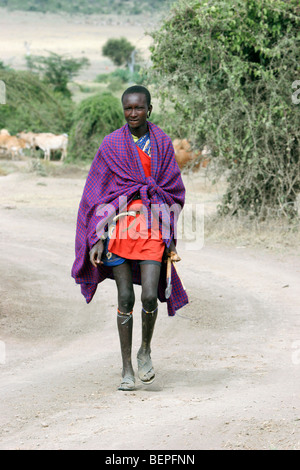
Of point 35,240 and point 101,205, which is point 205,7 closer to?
point 35,240

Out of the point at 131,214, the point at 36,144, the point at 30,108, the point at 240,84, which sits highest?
the point at 240,84

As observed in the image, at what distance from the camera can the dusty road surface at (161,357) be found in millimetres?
3637

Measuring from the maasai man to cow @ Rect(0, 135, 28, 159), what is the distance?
47.9 feet

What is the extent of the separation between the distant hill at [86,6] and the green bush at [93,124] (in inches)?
2022

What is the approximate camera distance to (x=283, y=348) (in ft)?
18.8

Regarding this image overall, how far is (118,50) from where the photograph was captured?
50.5m

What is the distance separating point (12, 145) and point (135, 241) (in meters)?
14.9

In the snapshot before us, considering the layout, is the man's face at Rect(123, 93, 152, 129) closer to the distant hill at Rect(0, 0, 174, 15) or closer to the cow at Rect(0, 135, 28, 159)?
the cow at Rect(0, 135, 28, 159)

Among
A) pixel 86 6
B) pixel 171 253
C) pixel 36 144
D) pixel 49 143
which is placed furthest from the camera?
pixel 86 6

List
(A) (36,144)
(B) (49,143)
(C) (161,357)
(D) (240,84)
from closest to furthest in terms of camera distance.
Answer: (C) (161,357) < (D) (240,84) < (B) (49,143) < (A) (36,144)

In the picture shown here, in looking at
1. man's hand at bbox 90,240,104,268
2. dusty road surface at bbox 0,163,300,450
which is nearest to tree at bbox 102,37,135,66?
dusty road surface at bbox 0,163,300,450

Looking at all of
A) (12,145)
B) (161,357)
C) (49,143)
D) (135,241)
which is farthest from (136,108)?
(12,145)

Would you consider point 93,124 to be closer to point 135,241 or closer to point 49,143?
point 49,143
